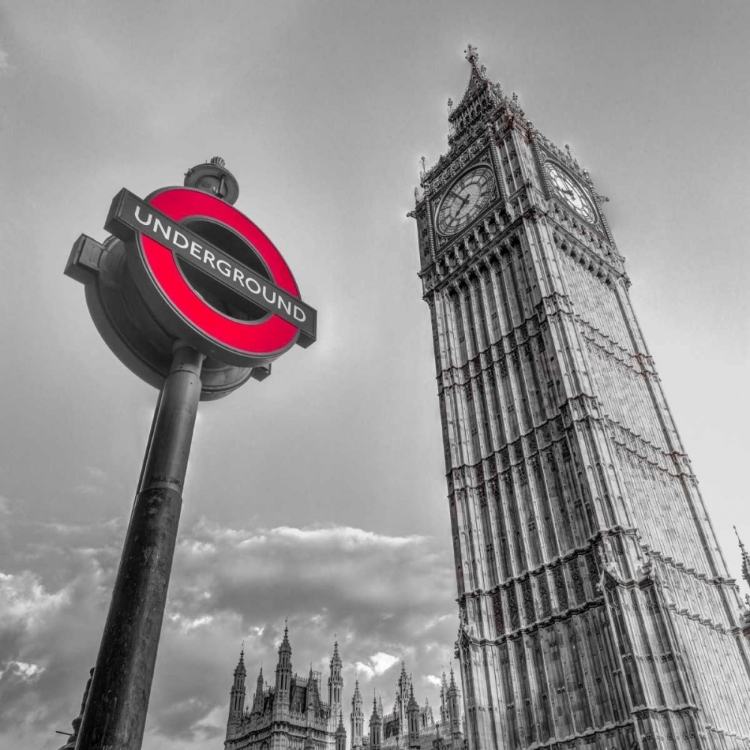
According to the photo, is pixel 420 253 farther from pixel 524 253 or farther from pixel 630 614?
pixel 630 614

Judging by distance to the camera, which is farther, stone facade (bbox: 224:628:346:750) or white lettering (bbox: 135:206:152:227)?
stone facade (bbox: 224:628:346:750)

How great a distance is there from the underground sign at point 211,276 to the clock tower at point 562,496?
928 inches

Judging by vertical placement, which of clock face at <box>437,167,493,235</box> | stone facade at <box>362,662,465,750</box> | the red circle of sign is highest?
clock face at <box>437,167,493,235</box>

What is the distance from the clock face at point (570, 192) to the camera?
49.6m

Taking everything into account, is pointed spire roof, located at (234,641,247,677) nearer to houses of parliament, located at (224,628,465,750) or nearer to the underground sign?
houses of parliament, located at (224,628,465,750)

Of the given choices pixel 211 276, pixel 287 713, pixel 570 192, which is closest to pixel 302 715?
pixel 287 713

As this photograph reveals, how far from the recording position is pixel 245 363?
8273mm

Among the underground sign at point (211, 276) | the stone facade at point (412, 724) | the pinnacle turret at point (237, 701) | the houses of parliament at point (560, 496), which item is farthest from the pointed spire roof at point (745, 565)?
the pinnacle turret at point (237, 701)

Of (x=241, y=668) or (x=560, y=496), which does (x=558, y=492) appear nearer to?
(x=560, y=496)

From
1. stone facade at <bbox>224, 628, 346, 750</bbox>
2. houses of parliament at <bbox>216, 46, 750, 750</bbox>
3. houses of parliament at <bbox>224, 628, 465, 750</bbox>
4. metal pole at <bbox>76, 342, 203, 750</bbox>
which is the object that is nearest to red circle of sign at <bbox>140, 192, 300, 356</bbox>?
metal pole at <bbox>76, 342, 203, 750</bbox>

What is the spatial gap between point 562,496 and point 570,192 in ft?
88.9

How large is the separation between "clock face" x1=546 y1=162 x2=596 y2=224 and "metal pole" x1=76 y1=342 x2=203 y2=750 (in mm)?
45938

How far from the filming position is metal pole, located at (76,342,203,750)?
5.62 m

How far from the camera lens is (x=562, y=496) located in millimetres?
33312
